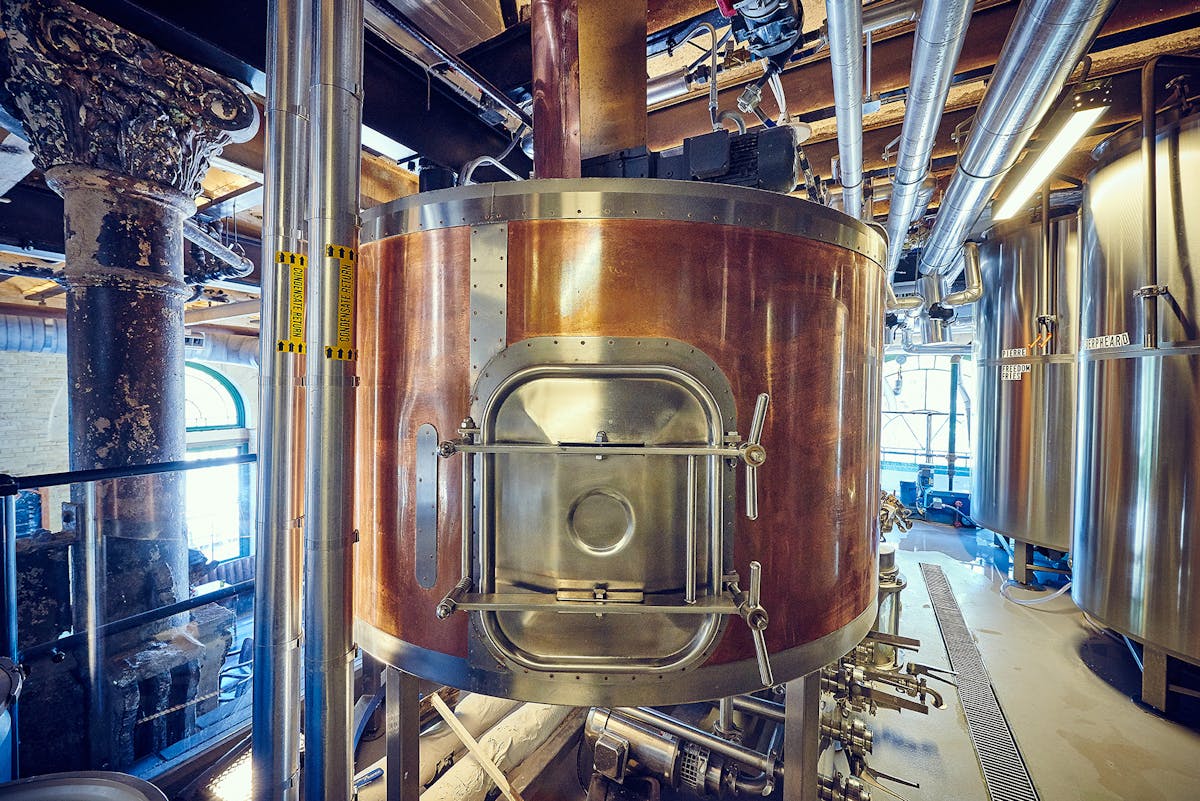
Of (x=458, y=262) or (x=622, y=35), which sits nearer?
(x=458, y=262)

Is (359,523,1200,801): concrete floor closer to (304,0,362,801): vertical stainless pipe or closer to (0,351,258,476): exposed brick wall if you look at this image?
(304,0,362,801): vertical stainless pipe

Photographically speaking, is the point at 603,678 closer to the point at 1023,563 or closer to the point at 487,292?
the point at 487,292

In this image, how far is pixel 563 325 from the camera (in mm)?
1622

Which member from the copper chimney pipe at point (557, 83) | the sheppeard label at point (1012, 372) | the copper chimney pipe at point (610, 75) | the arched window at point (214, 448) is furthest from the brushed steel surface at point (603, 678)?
the arched window at point (214, 448)

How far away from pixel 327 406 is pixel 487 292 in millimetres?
665

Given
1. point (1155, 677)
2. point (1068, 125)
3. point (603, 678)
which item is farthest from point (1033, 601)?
point (603, 678)

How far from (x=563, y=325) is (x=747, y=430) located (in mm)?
662

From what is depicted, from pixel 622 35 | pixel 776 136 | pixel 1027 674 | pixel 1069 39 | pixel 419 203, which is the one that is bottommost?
pixel 1027 674

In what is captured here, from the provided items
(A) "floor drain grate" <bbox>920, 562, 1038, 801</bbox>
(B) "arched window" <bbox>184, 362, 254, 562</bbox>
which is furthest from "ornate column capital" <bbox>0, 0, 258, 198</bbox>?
(B) "arched window" <bbox>184, 362, 254, 562</bbox>

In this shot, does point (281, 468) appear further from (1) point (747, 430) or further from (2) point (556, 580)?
(1) point (747, 430)

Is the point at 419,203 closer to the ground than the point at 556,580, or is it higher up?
higher up

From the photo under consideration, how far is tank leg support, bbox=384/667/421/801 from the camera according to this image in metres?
1.96

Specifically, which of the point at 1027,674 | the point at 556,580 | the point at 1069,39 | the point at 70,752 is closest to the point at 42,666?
the point at 70,752

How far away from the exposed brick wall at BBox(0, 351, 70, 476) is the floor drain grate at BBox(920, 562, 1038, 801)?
1229cm
